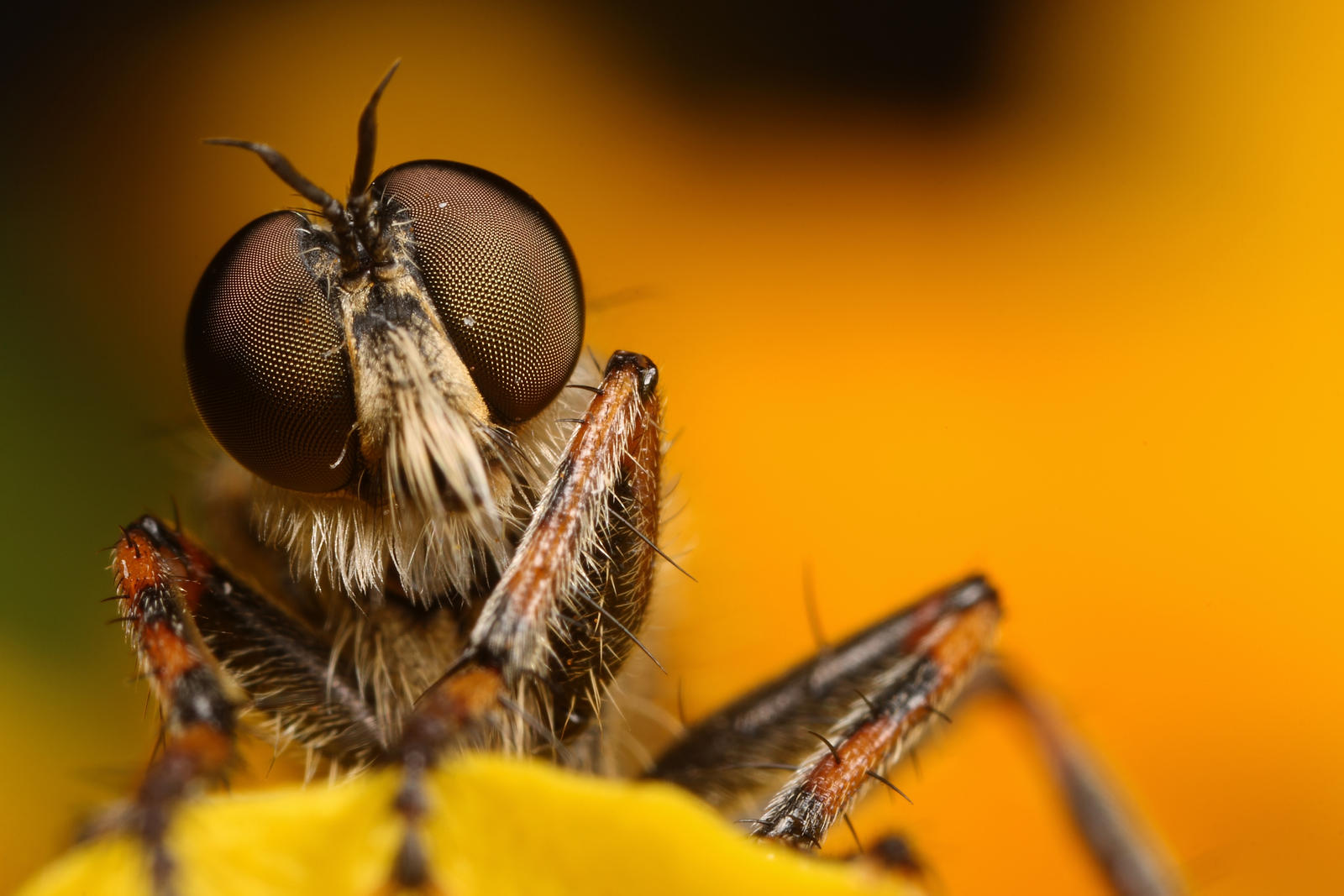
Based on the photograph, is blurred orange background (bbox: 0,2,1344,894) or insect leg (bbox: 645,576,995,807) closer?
insect leg (bbox: 645,576,995,807)

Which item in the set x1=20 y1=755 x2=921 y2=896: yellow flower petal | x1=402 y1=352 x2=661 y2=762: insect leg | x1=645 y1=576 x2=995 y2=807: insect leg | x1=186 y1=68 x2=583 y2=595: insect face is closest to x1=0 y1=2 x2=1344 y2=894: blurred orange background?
x1=645 y1=576 x2=995 y2=807: insect leg

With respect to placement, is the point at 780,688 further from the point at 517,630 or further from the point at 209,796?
the point at 209,796

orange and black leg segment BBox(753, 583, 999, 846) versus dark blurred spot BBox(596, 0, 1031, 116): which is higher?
dark blurred spot BBox(596, 0, 1031, 116)

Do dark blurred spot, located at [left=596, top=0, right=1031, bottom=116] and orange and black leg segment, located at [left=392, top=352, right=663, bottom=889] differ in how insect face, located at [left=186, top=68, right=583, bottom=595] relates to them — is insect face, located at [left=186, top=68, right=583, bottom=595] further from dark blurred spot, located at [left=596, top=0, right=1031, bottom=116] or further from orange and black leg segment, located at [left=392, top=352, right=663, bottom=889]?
dark blurred spot, located at [left=596, top=0, right=1031, bottom=116]

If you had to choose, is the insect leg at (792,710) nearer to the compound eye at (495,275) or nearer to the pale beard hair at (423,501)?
the pale beard hair at (423,501)

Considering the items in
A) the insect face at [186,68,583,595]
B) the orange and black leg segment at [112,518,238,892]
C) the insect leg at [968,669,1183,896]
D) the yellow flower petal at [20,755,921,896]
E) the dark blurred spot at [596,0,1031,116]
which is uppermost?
the dark blurred spot at [596,0,1031,116]

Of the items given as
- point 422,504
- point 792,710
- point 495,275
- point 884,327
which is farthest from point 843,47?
point 422,504

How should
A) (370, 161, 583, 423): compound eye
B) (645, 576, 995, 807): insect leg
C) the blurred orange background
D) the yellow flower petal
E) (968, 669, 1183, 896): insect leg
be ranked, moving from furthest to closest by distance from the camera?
the blurred orange background
(968, 669, 1183, 896): insect leg
(645, 576, 995, 807): insect leg
(370, 161, 583, 423): compound eye
the yellow flower petal

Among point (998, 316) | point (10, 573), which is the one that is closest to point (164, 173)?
point (10, 573)
